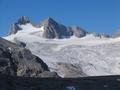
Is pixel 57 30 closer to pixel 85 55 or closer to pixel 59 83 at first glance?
pixel 85 55

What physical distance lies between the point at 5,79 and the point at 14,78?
0.30 ft

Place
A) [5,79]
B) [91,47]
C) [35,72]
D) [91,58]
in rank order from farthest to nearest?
1. [91,47]
2. [91,58]
3. [35,72]
4. [5,79]

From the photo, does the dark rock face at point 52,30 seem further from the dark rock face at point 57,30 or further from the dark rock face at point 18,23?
the dark rock face at point 18,23

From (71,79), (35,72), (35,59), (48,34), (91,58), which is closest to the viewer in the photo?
(71,79)

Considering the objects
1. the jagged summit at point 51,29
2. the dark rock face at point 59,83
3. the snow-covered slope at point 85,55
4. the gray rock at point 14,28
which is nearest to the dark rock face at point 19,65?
the dark rock face at point 59,83

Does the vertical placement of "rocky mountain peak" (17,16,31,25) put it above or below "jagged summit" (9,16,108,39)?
above

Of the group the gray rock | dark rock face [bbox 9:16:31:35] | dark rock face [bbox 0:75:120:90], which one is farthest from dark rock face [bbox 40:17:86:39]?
dark rock face [bbox 0:75:120:90]

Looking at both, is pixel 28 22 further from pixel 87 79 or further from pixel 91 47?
pixel 87 79

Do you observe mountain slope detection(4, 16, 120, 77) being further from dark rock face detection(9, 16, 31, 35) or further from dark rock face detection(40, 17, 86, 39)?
dark rock face detection(9, 16, 31, 35)

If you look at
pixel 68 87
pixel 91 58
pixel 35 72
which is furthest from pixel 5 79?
pixel 91 58

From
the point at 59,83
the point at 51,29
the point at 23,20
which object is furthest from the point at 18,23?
the point at 59,83

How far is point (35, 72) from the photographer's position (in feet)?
36.4

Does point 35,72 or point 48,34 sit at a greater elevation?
point 48,34

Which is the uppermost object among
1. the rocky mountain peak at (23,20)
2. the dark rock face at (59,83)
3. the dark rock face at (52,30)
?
the rocky mountain peak at (23,20)
